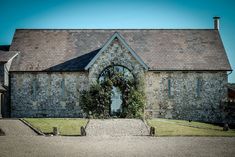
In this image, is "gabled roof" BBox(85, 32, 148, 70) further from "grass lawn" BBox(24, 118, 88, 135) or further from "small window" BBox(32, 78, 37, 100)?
A: "grass lawn" BBox(24, 118, 88, 135)

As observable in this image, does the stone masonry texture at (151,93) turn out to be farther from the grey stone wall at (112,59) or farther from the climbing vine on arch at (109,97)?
the climbing vine on arch at (109,97)

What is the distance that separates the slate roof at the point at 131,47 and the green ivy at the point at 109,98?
333cm

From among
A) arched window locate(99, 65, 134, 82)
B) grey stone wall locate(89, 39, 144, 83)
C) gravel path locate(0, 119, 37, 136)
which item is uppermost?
grey stone wall locate(89, 39, 144, 83)

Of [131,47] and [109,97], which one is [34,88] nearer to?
[109,97]

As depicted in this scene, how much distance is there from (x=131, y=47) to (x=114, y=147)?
19843mm

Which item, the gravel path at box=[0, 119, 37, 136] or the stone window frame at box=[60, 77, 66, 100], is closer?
the gravel path at box=[0, 119, 37, 136]

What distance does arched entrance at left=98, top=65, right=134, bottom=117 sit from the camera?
31061 millimetres

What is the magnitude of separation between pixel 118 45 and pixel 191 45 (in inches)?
372

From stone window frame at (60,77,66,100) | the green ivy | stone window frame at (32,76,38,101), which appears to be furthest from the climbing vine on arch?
stone window frame at (32,76,38,101)

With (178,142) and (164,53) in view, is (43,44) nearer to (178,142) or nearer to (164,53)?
(164,53)

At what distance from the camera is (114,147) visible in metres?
17.0

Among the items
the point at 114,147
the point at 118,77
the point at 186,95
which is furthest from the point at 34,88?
the point at 114,147

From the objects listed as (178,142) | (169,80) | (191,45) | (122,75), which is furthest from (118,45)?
(178,142)

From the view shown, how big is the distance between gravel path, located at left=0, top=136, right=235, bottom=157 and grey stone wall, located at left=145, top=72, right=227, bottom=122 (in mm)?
12256
